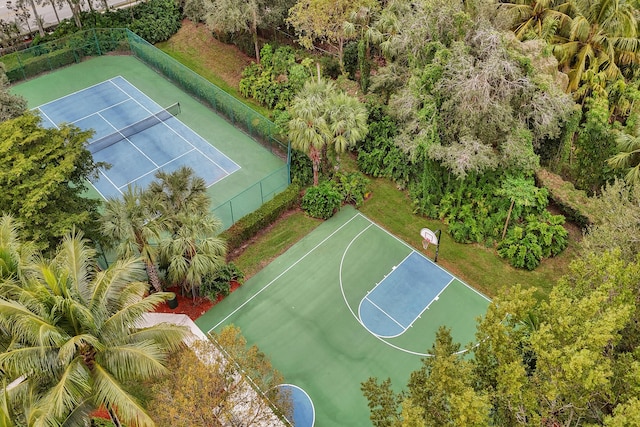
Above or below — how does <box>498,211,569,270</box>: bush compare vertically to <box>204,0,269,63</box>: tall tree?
below

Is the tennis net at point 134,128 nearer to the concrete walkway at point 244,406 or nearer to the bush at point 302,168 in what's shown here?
the bush at point 302,168

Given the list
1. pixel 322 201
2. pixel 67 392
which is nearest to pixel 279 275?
pixel 322 201

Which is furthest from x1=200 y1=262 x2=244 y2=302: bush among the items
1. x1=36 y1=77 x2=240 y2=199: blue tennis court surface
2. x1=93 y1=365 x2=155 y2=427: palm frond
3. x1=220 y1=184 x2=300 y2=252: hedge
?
x1=93 y1=365 x2=155 y2=427: palm frond

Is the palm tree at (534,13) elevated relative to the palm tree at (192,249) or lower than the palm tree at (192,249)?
elevated

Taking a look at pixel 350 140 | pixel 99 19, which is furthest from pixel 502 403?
pixel 99 19

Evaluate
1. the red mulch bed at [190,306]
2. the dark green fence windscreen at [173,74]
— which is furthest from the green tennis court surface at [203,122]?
the red mulch bed at [190,306]

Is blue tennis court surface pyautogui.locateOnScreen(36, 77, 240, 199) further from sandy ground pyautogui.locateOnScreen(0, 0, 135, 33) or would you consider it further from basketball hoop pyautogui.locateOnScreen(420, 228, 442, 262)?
sandy ground pyautogui.locateOnScreen(0, 0, 135, 33)
